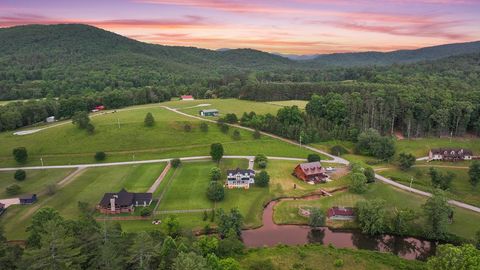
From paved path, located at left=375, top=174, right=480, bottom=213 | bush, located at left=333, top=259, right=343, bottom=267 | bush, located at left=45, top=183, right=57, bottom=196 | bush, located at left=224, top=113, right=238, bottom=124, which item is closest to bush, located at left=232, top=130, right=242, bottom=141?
bush, located at left=224, top=113, right=238, bottom=124

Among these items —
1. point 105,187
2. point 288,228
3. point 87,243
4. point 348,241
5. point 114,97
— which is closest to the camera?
point 87,243

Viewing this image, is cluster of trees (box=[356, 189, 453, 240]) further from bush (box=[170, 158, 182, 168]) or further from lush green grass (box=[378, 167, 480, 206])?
bush (box=[170, 158, 182, 168])

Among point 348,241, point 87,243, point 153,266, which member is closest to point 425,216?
point 348,241

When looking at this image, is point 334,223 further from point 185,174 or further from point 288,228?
point 185,174

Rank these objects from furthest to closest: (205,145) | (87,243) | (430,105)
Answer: (430,105) < (205,145) < (87,243)

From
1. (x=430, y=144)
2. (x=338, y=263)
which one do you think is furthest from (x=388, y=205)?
(x=430, y=144)

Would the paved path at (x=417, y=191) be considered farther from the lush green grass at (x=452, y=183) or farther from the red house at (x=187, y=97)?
the red house at (x=187, y=97)
